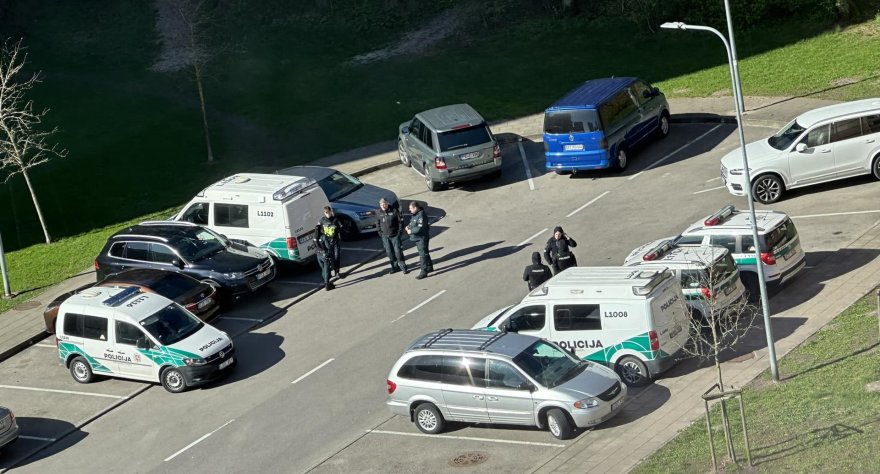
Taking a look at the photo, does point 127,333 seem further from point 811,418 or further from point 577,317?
point 811,418

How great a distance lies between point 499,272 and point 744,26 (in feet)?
60.4

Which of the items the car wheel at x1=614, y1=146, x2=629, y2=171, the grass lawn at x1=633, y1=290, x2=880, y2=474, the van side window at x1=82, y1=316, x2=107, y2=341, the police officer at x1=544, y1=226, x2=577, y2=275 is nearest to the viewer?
the grass lawn at x1=633, y1=290, x2=880, y2=474

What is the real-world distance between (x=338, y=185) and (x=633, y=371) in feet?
43.0

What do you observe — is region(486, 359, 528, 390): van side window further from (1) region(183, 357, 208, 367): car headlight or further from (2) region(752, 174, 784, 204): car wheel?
(2) region(752, 174, 784, 204): car wheel

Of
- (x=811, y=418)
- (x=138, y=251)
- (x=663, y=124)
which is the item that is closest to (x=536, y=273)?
(x=811, y=418)

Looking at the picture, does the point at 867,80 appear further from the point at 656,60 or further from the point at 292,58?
the point at 292,58

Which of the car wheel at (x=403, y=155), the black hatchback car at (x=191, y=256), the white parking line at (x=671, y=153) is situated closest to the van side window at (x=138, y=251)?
the black hatchback car at (x=191, y=256)

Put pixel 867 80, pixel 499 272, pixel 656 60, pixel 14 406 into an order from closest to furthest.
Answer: pixel 14 406 < pixel 499 272 < pixel 867 80 < pixel 656 60

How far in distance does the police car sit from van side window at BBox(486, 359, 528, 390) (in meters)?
5.59

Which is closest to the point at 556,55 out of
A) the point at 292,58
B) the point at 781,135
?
the point at 292,58

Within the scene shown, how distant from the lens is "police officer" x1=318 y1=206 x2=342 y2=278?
2784 centimetres

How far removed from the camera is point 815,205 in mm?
27594

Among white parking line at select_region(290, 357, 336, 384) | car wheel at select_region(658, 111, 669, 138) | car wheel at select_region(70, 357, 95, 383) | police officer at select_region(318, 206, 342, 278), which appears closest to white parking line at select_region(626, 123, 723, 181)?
car wheel at select_region(658, 111, 669, 138)

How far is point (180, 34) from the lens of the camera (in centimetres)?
5044
